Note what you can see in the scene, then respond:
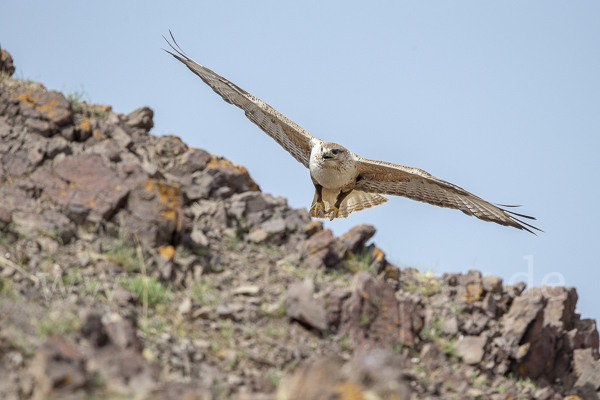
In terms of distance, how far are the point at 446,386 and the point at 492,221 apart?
13.6 feet

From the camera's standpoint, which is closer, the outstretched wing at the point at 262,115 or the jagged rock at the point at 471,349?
the jagged rock at the point at 471,349

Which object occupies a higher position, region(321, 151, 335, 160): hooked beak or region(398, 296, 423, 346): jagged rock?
region(321, 151, 335, 160): hooked beak

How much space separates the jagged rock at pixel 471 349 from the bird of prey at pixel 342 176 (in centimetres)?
303

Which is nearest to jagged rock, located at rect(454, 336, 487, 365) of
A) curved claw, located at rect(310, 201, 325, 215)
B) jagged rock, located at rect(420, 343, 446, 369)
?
jagged rock, located at rect(420, 343, 446, 369)

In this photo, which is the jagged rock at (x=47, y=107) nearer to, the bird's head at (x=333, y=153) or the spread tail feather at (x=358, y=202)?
the bird's head at (x=333, y=153)

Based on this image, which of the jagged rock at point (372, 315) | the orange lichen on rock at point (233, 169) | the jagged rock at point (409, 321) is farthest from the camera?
the orange lichen on rock at point (233, 169)

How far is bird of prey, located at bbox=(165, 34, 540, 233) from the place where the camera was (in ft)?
33.0

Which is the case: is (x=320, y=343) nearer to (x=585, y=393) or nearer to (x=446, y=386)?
(x=446, y=386)

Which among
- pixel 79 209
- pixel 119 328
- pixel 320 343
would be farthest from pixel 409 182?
pixel 119 328

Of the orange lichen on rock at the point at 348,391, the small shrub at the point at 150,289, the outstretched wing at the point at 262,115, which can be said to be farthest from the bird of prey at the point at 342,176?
the orange lichen on rock at the point at 348,391

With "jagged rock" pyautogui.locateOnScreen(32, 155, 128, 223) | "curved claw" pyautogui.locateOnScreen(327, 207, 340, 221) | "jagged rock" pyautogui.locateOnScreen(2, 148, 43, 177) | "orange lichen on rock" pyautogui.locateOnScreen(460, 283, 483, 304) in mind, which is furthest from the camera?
"curved claw" pyautogui.locateOnScreen(327, 207, 340, 221)

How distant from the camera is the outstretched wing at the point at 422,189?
991 centimetres

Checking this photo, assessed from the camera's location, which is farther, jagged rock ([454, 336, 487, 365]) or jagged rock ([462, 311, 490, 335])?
jagged rock ([462, 311, 490, 335])

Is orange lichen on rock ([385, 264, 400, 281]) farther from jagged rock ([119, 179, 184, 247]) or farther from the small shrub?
the small shrub
